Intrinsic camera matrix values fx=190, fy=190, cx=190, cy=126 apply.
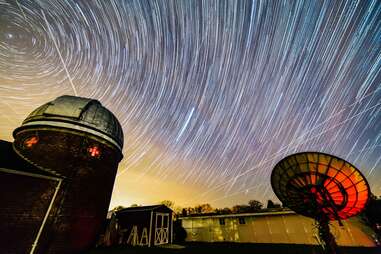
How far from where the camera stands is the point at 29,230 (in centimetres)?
988

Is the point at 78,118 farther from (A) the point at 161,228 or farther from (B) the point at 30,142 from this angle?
(A) the point at 161,228

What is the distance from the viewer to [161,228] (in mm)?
18797

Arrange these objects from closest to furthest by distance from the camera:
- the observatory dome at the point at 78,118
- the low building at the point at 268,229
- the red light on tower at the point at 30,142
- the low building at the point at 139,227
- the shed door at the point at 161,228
Result: the red light on tower at the point at 30,142, the observatory dome at the point at 78,118, the low building at the point at 139,227, the shed door at the point at 161,228, the low building at the point at 268,229

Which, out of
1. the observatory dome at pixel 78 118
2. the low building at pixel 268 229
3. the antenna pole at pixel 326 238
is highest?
the observatory dome at pixel 78 118

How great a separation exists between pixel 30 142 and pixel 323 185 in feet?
59.4

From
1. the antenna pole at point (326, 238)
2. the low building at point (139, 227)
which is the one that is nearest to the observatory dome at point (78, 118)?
the low building at point (139, 227)

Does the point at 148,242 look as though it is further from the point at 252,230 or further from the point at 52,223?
the point at 252,230

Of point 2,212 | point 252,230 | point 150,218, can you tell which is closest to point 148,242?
point 150,218

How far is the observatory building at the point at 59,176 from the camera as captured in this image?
968 centimetres

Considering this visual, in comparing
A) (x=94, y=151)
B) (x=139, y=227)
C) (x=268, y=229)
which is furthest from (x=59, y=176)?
(x=268, y=229)

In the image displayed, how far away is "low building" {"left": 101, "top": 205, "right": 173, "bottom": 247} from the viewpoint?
16.3 meters

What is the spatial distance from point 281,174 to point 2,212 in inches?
592

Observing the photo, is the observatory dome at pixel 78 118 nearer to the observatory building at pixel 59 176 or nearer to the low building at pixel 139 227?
the observatory building at pixel 59 176

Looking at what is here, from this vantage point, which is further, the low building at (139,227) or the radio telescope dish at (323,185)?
the low building at (139,227)
